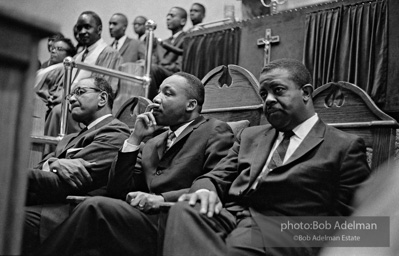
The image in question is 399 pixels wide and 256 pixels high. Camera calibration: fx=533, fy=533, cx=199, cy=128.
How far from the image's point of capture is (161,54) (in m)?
6.13

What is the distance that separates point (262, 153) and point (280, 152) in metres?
0.07

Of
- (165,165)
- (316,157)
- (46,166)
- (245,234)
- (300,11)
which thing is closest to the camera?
(245,234)

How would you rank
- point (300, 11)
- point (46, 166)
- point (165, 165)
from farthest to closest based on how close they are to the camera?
point (300, 11), point (46, 166), point (165, 165)

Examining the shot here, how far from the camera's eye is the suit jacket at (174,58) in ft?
19.5

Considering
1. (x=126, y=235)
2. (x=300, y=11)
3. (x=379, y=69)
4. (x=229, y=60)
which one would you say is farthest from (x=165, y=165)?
(x=229, y=60)

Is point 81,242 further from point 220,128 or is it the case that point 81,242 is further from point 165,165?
point 220,128

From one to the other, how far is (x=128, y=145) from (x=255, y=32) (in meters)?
3.60

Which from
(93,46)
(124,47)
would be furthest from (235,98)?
(124,47)

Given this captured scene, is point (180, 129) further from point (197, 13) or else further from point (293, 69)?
point (197, 13)

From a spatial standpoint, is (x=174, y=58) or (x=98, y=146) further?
(x=174, y=58)

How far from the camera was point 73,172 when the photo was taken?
2.33 metres

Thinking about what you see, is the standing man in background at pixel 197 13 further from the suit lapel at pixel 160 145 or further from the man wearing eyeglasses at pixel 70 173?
the suit lapel at pixel 160 145

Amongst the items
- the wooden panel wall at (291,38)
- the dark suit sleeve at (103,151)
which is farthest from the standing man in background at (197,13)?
the dark suit sleeve at (103,151)

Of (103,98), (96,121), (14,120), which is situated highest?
(103,98)
